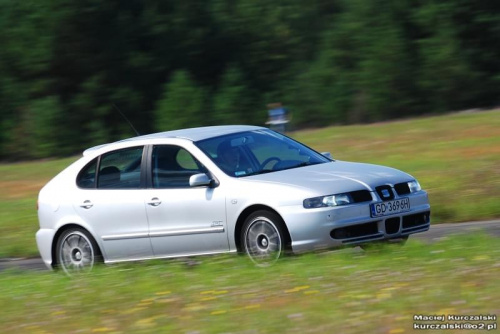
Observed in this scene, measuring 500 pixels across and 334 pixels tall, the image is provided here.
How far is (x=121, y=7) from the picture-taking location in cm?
3828

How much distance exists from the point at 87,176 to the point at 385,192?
11.8 ft

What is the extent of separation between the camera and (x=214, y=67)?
1574 inches

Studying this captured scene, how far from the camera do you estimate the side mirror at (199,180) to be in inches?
392

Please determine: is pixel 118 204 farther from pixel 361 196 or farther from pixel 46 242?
pixel 361 196

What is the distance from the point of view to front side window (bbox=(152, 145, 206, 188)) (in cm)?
1034

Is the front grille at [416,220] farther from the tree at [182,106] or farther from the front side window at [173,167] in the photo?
the tree at [182,106]

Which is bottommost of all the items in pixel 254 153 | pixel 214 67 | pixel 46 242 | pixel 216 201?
pixel 46 242

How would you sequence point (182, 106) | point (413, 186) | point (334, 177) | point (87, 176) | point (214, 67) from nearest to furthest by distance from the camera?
1. point (334, 177)
2. point (413, 186)
3. point (87, 176)
4. point (182, 106)
5. point (214, 67)

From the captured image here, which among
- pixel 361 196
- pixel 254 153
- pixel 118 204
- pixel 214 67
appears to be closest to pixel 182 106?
pixel 214 67

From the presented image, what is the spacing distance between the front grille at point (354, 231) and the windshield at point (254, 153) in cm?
126

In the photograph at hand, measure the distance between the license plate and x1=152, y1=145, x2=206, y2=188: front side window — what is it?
6.30 feet

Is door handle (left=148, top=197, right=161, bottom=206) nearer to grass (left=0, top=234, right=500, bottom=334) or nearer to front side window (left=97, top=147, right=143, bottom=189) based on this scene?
front side window (left=97, top=147, right=143, bottom=189)

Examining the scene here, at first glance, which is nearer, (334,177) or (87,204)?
(334,177)

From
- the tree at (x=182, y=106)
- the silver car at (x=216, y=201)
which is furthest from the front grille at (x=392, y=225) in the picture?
the tree at (x=182, y=106)
